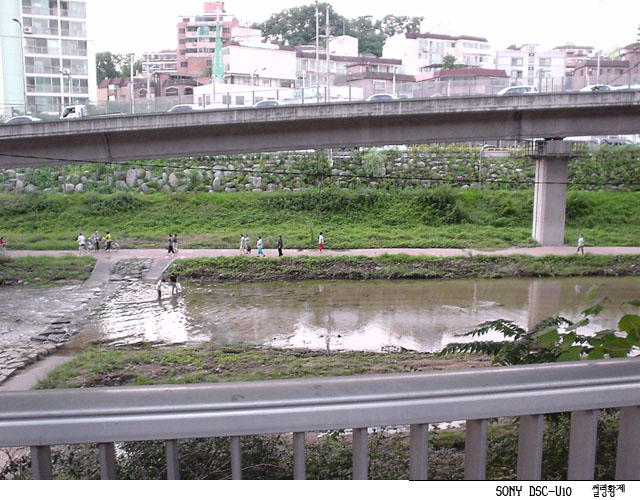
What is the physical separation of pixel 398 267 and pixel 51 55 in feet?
113

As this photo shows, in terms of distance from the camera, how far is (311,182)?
124 ft

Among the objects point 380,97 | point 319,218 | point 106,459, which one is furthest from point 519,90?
point 106,459

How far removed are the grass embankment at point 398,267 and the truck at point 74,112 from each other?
26.6 feet

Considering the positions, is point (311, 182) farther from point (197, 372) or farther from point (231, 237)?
point (197, 372)

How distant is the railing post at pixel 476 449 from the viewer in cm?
196

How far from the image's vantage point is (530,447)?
1993 mm

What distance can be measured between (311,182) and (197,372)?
26.0m

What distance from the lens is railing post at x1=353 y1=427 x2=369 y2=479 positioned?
1.92 meters

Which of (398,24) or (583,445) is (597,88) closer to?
(583,445)

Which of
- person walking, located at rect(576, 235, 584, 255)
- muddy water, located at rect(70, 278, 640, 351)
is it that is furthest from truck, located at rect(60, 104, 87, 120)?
person walking, located at rect(576, 235, 584, 255)

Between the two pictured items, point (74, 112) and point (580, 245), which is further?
point (580, 245)

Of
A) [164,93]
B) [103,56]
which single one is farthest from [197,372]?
[103,56]

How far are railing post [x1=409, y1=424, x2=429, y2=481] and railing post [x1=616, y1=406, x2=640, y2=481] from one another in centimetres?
66

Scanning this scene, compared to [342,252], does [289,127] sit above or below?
above
